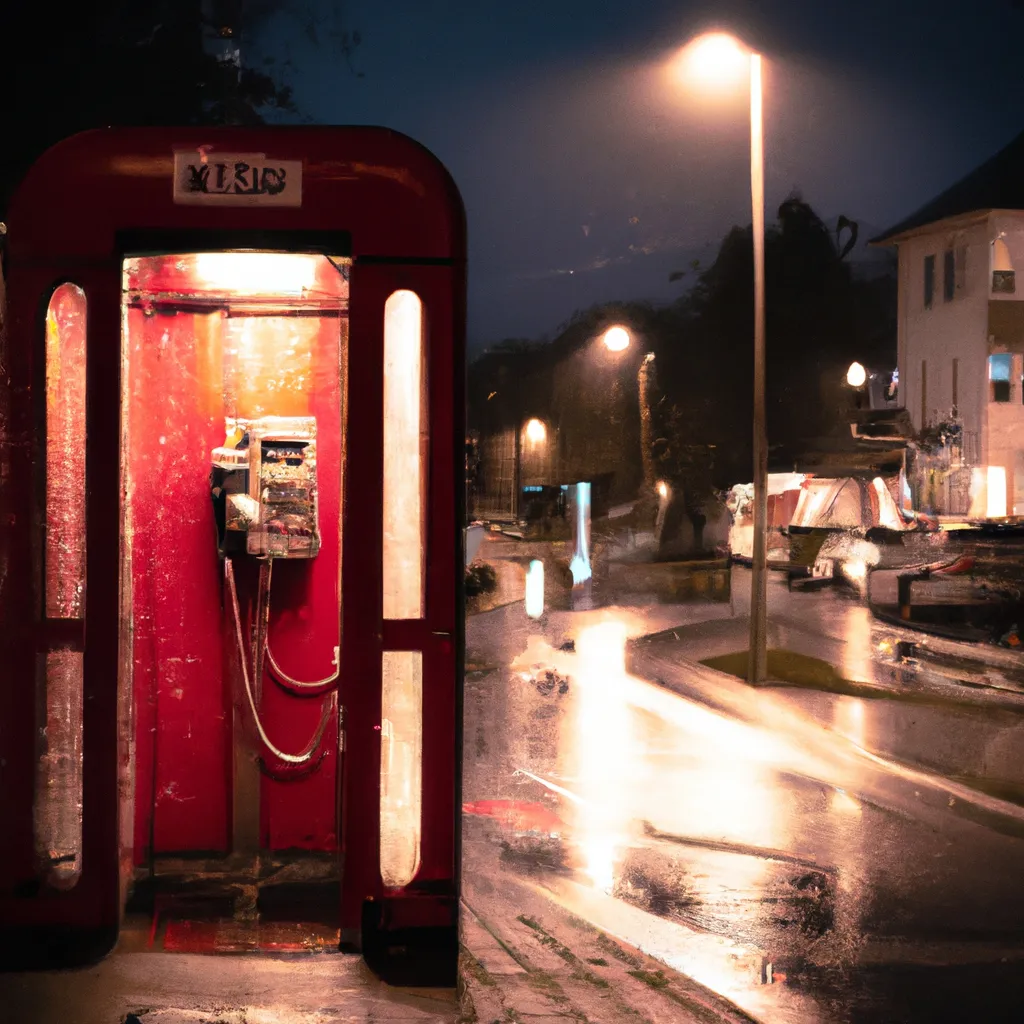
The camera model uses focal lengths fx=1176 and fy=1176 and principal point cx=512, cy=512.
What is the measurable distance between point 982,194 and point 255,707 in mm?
36666

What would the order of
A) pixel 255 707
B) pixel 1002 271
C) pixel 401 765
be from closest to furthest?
pixel 401 765
pixel 255 707
pixel 1002 271

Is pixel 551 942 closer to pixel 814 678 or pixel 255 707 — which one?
pixel 255 707

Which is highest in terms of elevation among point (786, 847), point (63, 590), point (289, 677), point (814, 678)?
point (63, 590)

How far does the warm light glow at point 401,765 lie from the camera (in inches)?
160

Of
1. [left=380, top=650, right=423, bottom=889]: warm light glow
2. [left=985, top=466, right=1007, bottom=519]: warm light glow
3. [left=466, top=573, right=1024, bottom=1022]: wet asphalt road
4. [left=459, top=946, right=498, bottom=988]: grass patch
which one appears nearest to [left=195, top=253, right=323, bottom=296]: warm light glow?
[left=380, top=650, right=423, bottom=889]: warm light glow

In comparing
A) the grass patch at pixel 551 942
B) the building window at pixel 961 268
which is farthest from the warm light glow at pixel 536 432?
the grass patch at pixel 551 942

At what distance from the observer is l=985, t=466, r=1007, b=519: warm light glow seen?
1312 inches

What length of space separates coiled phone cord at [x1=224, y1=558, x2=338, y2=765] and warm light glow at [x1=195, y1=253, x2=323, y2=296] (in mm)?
1166

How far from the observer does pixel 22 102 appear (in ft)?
44.1

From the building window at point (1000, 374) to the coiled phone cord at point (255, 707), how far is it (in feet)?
110

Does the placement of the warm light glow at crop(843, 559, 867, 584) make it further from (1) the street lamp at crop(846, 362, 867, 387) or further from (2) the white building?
(1) the street lamp at crop(846, 362, 867, 387)

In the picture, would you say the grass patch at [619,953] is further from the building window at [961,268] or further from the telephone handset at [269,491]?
the building window at [961,268]

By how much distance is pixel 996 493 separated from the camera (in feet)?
112


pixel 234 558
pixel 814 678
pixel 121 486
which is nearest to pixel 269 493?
pixel 234 558
